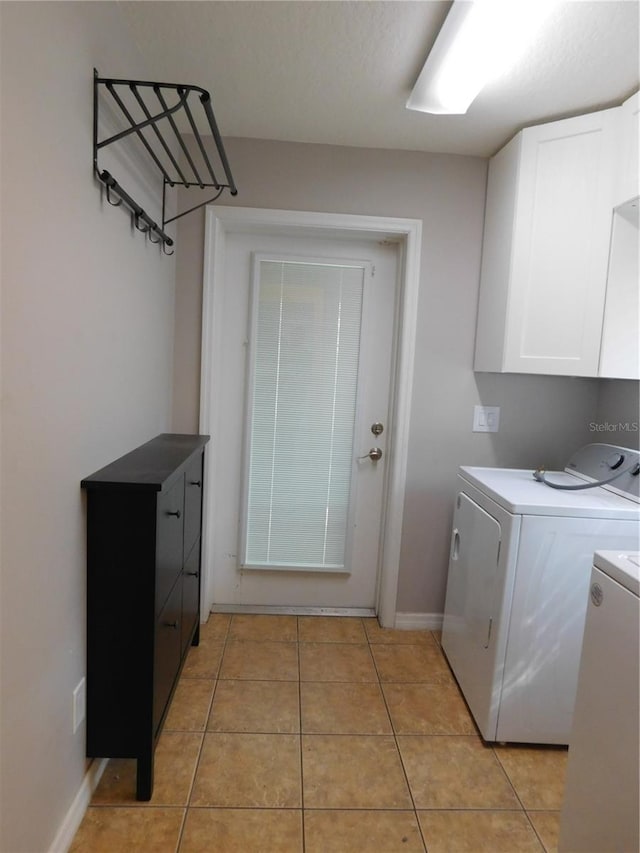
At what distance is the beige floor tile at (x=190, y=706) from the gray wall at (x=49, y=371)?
0.44 metres

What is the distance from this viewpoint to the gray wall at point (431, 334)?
2230 mm

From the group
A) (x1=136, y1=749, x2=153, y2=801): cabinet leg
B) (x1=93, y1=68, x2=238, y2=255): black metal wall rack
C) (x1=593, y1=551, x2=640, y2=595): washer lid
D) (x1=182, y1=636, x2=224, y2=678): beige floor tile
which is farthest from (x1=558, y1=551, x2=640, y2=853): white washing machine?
(x1=93, y1=68, x2=238, y2=255): black metal wall rack

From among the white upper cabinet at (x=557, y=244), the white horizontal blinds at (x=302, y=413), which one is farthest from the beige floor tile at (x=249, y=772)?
the white upper cabinet at (x=557, y=244)

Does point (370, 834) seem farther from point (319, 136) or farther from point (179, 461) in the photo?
point (319, 136)

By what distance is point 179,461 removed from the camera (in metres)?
1.61

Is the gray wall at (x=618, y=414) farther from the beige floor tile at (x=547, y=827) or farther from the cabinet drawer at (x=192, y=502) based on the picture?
the cabinet drawer at (x=192, y=502)

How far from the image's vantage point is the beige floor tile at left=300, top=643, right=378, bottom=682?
2.08m

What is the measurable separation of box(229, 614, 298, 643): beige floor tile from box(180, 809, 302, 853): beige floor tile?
91 centimetres

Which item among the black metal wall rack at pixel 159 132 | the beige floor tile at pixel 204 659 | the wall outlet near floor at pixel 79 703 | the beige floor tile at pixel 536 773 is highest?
the black metal wall rack at pixel 159 132

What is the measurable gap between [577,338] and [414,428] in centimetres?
81

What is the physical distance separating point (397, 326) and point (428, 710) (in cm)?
170

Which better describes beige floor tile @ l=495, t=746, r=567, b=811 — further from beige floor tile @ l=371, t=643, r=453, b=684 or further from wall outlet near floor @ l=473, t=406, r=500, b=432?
wall outlet near floor @ l=473, t=406, r=500, b=432

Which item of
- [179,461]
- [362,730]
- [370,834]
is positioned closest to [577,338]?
[179,461]

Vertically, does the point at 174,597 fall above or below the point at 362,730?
above
